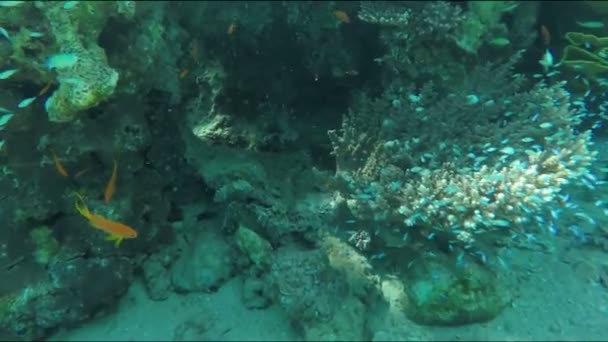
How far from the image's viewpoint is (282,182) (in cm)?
526

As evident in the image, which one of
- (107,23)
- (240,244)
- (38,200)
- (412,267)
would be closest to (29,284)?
(38,200)

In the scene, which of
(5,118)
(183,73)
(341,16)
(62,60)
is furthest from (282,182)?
(5,118)

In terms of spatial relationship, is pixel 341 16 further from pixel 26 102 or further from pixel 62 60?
pixel 26 102

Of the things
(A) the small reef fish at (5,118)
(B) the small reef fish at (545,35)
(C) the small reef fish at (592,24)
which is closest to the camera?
(A) the small reef fish at (5,118)

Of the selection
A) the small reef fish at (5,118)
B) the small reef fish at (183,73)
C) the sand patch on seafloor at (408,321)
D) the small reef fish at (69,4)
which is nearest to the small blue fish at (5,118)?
the small reef fish at (5,118)

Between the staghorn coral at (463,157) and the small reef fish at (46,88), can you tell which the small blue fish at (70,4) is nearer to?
the small reef fish at (46,88)

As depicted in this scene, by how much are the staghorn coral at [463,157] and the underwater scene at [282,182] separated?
0.02 meters

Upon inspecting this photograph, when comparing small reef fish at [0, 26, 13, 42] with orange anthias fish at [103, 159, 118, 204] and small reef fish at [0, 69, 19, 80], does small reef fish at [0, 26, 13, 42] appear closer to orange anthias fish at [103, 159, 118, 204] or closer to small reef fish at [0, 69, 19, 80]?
small reef fish at [0, 69, 19, 80]

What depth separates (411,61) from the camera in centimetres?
539

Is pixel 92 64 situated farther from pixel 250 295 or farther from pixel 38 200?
pixel 250 295

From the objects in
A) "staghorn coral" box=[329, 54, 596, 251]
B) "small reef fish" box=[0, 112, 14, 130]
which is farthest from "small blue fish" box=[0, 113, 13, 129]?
"staghorn coral" box=[329, 54, 596, 251]

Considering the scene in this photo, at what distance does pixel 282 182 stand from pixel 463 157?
2056 millimetres

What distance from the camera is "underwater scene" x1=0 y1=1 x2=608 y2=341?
422cm

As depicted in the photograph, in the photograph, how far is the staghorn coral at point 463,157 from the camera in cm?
430
